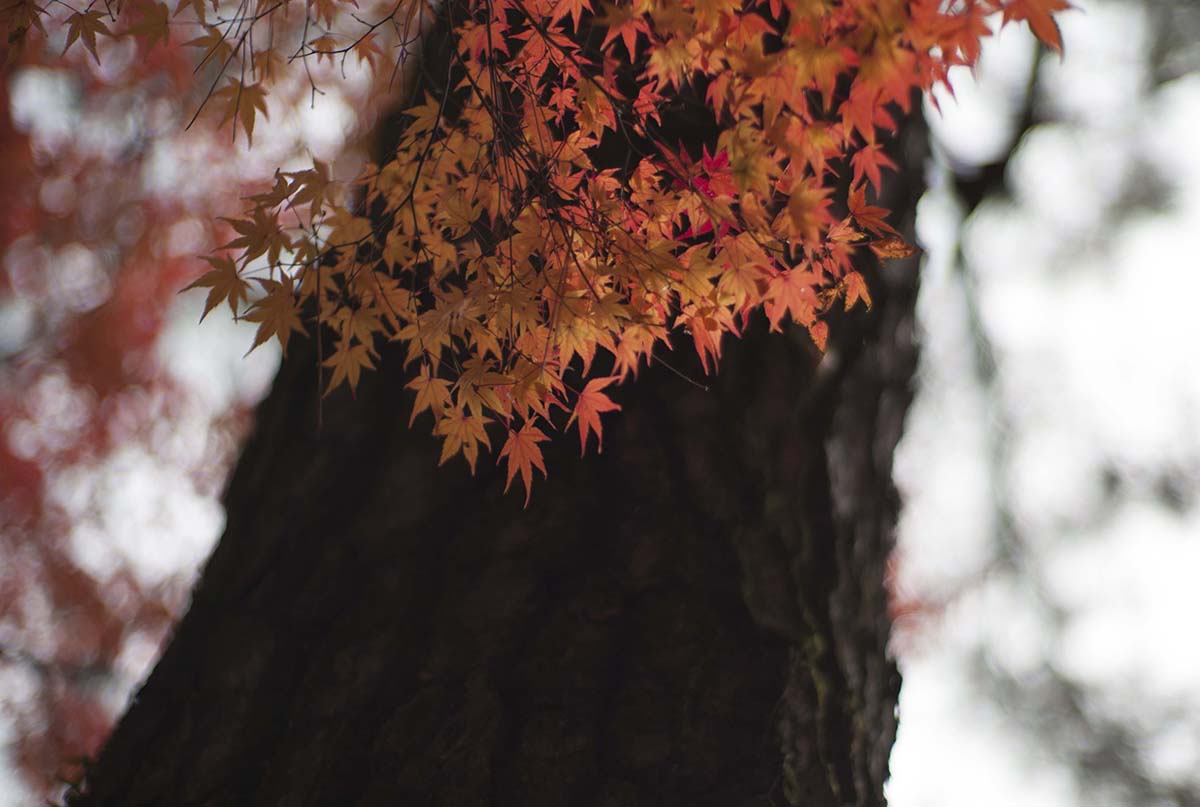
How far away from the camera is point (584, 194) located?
76.5 inches

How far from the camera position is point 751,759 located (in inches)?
95.0

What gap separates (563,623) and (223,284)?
132 centimetres

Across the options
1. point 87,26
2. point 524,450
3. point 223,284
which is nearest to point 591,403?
point 524,450

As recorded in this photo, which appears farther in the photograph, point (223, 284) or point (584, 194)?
point (584, 194)

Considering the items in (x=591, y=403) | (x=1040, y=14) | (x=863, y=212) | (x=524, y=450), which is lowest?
(x=524, y=450)

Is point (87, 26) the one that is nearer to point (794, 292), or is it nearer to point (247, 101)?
point (247, 101)

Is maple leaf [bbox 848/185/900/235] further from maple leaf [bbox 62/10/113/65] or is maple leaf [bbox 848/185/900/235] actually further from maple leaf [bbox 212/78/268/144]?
maple leaf [bbox 62/10/113/65]

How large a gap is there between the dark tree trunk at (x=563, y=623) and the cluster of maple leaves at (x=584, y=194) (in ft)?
1.57

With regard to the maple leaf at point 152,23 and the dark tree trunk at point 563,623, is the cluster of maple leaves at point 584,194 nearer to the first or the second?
the maple leaf at point 152,23

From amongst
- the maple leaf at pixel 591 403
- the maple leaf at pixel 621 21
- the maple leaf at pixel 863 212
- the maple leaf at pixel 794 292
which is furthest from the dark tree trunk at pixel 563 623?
the maple leaf at pixel 621 21

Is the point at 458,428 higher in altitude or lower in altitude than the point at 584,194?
lower

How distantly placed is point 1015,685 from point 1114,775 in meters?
1.38

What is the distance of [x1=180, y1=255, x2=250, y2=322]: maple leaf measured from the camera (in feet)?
5.55

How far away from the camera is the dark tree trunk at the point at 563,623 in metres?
2.42
